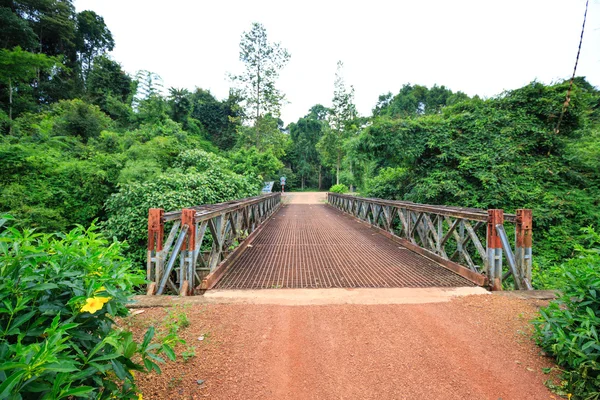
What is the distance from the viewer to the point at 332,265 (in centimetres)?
463

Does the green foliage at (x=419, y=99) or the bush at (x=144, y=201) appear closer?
the bush at (x=144, y=201)

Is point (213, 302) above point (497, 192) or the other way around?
the other way around

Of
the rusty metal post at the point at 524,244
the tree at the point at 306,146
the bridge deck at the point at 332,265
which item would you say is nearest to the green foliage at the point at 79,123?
the bridge deck at the point at 332,265

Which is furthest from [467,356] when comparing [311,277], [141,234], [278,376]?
[141,234]

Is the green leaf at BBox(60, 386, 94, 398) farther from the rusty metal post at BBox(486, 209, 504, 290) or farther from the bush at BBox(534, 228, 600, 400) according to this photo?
the rusty metal post at BBox(486, 209, 504, 290)

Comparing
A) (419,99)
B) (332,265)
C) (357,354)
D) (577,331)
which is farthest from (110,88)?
(419,99)

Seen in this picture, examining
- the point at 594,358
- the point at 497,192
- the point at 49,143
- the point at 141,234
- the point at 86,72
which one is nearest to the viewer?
the point at 594,358

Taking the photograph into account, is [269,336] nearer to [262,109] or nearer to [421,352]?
[421,352]

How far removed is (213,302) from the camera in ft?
9.97

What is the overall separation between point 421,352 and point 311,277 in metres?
2.01

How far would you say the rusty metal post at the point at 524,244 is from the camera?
11.6ft

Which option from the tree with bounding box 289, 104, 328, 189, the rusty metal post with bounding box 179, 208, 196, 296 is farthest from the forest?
the tree with bounding box 289, 104, 328, 189

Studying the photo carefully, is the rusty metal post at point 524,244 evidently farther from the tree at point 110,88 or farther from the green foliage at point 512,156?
the tree at point 110,88

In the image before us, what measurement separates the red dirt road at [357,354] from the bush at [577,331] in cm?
15
